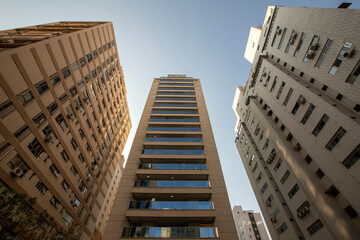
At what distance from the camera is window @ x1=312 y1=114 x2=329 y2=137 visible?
1625 cm

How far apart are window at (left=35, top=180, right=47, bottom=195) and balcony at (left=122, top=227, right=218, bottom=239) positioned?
9.30 metres

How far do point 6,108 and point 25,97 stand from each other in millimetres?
1983

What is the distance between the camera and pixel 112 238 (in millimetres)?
15281

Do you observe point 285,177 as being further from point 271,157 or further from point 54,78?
point 54,78

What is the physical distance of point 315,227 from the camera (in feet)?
51.2

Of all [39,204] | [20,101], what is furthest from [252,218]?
[20,101]

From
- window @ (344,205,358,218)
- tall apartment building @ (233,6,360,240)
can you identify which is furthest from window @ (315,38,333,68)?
window @ (344,205,358,218)

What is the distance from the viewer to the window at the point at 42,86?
53.4ft

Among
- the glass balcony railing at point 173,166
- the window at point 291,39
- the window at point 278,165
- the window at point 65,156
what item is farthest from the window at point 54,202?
the window at point 291,39

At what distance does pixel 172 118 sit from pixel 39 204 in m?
22.3

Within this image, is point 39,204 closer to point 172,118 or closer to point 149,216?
point 149,216

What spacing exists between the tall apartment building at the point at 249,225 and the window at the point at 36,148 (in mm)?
76912

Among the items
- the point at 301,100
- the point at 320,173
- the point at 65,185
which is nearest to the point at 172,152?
the point at 65,185

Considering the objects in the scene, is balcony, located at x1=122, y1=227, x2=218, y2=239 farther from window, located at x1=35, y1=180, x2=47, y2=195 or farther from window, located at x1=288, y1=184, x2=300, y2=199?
window, located at x1=288, y1=184, x2=300, y2=199
